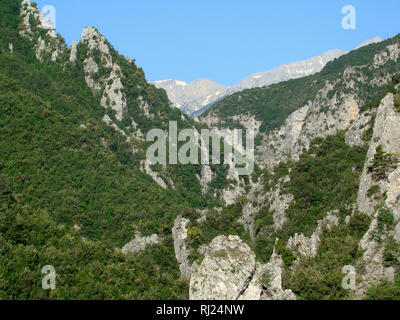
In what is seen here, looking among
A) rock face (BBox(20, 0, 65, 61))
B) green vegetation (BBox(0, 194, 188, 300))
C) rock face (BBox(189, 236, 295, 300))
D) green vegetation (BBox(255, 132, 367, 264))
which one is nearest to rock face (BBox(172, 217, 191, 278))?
green vegetation (BBox(0, 194, 188, 300))

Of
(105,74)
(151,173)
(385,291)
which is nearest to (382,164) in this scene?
(385,291)

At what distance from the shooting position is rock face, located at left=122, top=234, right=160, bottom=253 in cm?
6969

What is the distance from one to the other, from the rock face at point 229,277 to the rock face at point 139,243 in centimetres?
3340

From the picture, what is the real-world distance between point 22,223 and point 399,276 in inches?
1399

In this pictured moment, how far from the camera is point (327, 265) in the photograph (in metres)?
43.2

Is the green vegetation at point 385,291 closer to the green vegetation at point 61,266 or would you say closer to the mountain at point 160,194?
the mountain at point 160,194

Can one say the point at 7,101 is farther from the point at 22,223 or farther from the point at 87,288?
the point at 87,288

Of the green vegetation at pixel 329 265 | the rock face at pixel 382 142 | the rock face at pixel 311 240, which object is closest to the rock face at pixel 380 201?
the rock face at pixel 382 142

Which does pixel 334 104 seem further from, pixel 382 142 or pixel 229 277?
pixel 229 277

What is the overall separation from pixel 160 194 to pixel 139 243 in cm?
2999

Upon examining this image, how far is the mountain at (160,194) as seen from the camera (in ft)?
127

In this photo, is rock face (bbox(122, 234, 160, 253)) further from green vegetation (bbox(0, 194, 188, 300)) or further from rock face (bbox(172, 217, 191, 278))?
green vegetation (bbox(0, 194, 188, 300))

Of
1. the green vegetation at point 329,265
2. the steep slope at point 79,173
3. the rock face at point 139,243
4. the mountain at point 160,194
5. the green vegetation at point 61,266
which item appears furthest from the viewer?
the rock face at point 139,243

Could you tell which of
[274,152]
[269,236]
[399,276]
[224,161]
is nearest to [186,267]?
[269,236]
